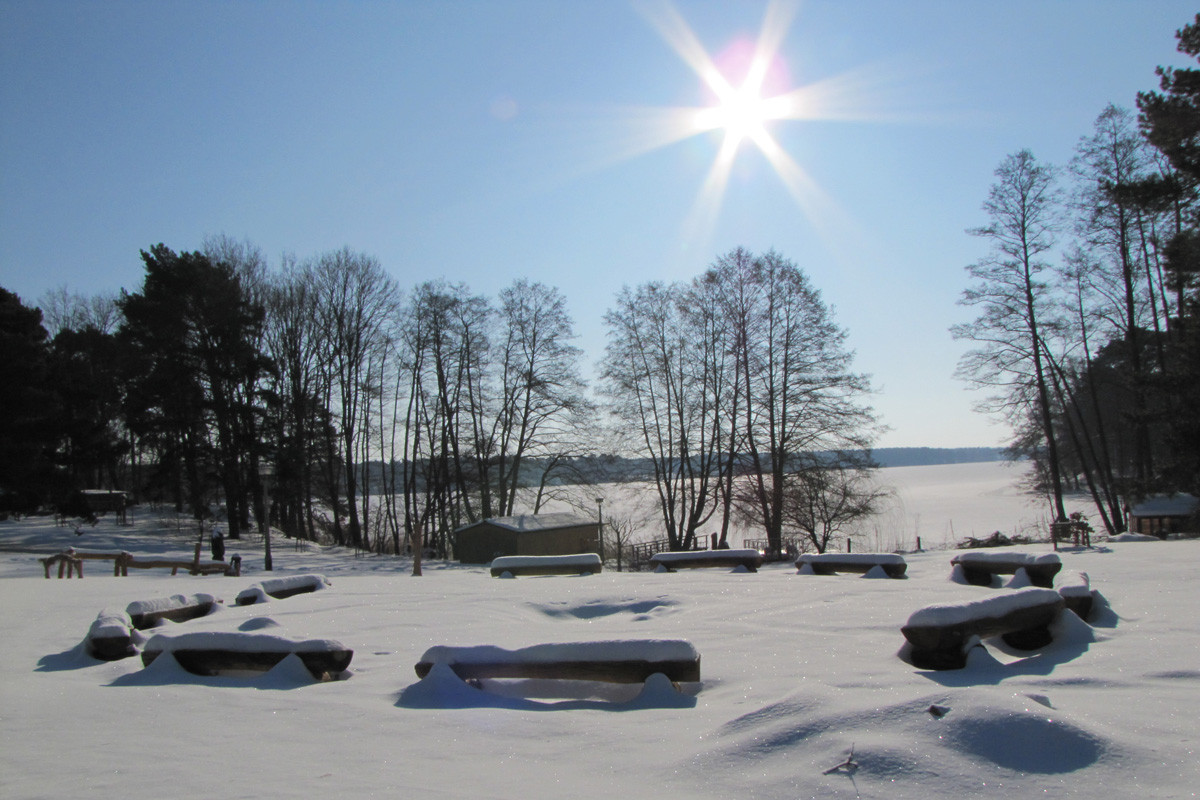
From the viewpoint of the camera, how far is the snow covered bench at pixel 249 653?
564 centimetres

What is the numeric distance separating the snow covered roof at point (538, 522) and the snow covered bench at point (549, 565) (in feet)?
46.3

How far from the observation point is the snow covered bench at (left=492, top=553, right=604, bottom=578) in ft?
42.8

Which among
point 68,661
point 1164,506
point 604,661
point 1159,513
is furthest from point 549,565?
point 1164,506

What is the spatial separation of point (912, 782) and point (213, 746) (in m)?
3.38

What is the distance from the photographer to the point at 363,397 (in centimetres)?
3781

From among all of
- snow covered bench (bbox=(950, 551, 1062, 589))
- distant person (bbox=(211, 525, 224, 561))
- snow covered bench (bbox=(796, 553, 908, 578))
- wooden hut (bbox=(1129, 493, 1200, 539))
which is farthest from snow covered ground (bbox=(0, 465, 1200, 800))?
wooden hut (bbox=(1129, 493, 1200, 539))

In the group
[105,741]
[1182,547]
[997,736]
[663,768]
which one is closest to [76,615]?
[105,741]

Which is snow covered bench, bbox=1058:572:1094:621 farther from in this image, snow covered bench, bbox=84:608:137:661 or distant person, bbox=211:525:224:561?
distant person, bbox=211:525:224:561

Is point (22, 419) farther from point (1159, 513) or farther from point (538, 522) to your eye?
point (1159, 513)

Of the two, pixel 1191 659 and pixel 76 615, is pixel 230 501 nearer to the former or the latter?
pixel 76 615

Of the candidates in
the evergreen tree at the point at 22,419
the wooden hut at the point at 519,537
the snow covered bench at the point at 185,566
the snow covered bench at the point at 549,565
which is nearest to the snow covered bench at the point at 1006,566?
the snow covered bench at the point at 549,565

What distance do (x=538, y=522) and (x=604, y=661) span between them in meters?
24.7

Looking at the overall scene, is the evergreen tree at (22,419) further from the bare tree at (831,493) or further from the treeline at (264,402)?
the bare tree at (831,493)

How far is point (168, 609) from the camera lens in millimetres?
8422
